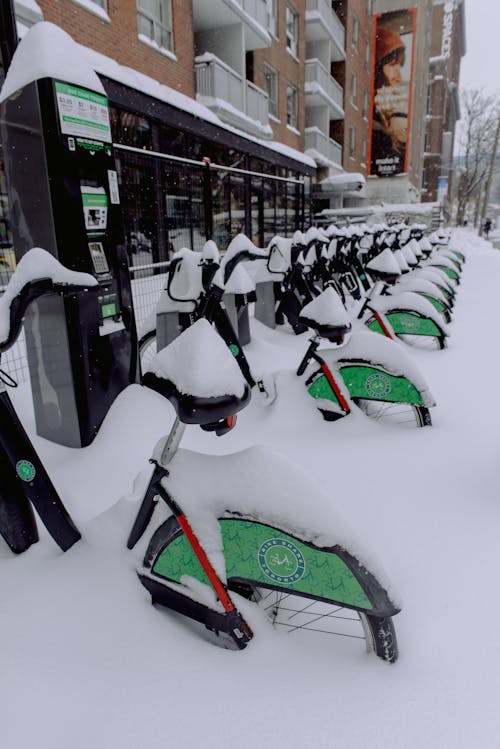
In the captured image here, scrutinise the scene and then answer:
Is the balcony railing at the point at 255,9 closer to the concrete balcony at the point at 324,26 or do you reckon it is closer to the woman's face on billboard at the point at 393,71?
the concrete balcony at the point at 324,26

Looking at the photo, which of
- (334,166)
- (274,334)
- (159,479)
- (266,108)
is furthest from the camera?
(334,166)

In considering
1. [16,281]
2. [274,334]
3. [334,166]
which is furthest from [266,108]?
[16,281]

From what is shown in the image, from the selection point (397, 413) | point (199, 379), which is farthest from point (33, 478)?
point (397, 413)

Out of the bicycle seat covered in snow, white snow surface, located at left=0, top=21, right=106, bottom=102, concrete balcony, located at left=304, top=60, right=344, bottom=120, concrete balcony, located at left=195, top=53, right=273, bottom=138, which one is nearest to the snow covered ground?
the bicycle seat covered in snow

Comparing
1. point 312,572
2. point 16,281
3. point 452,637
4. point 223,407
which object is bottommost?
point 452,637

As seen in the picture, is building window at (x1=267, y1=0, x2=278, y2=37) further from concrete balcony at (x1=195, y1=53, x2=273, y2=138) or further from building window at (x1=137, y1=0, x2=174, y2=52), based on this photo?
building window at (x1=137, y1=0, x2=174, y2=52)

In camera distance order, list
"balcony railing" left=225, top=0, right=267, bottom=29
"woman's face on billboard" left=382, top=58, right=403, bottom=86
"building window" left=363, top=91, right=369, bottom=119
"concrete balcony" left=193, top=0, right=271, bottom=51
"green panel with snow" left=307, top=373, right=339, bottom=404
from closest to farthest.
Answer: "green panel with snow" left=307, top=373, right=339, bottom=404, "concrete balcony" left=193, top=0, right=271, bottom=51, "balcony railing" left=225, top=0, right=267, bottom=29, "building window" left=363, top=91, right=369, bottom=119, "woman's face on billboard" left=382, top=58, right=403, bottom=86

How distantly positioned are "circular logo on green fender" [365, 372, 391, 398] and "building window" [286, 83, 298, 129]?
1965 cm

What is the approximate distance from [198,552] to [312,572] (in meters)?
0.37

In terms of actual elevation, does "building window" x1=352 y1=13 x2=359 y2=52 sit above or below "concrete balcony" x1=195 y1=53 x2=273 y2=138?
above

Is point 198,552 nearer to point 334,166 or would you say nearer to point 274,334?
point 274,334

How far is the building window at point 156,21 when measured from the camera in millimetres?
10539

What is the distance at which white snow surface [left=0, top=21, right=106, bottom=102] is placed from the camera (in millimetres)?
2529

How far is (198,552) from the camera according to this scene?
154 centimetres
